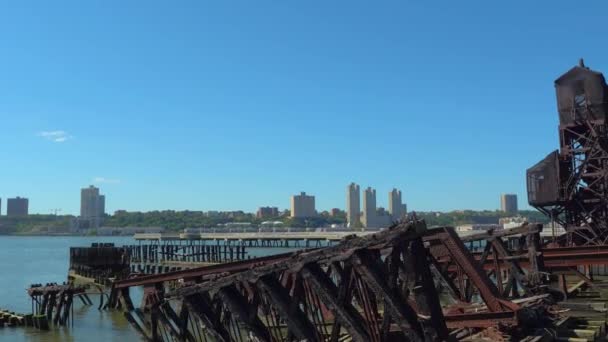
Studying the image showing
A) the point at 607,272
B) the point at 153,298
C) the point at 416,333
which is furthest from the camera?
the point at 607,272

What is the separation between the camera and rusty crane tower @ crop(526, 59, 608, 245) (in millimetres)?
44469

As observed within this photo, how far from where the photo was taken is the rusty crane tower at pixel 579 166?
44469mm

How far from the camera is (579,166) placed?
1781 inches

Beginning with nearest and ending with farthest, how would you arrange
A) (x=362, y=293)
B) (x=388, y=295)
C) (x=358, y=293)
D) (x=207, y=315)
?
(x=388, y=295) → (x=362, y=293) → (x=358, y=293) → (x=207, y=315)

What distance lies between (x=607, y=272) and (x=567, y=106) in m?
17.5

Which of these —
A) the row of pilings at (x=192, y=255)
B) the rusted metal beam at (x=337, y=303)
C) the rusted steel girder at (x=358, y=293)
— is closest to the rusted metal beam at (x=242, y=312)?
the rusted steel girder at (x=358, y=293)

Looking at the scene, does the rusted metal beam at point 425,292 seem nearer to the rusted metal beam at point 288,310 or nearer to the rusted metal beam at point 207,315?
the rusted metal beam at point 288,310

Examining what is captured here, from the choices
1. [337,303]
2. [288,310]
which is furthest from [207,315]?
[337,303]

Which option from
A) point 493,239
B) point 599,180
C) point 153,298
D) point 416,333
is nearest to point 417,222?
point 416,333

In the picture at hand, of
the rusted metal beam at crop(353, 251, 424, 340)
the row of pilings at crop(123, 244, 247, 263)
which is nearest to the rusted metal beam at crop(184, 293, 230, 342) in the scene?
the rusted metal beam at crop(353, 251, 424, 340)

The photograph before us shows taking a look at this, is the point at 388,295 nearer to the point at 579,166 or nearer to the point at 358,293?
the point at 358,293

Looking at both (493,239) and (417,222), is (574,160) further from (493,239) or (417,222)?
(417,222)

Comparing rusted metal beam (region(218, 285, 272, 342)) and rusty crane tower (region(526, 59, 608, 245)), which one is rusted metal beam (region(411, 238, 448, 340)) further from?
rusty crane tower (region(526, 59, 608, 245))

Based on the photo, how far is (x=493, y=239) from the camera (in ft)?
67.8
